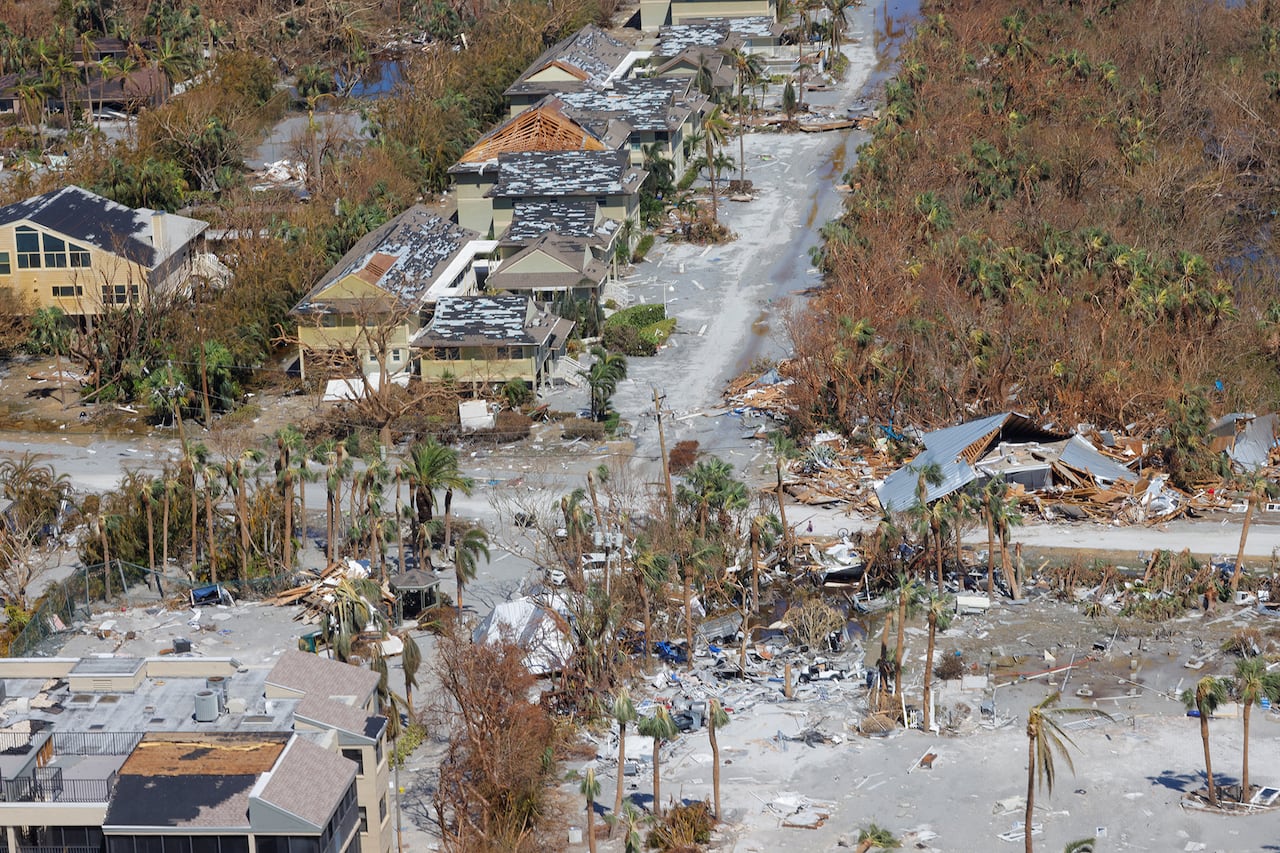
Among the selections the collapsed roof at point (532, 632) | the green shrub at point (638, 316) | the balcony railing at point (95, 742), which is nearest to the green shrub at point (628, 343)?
the green shrub at point (638, 316)

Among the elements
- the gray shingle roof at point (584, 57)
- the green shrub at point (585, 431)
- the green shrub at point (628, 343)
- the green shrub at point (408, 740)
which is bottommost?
the green shrub at point (408, 740)

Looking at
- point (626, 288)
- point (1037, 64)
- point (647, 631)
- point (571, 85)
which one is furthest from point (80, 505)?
point (1037, 64)

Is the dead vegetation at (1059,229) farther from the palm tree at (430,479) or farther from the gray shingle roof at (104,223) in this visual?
the gray shingle roof at (104,223)

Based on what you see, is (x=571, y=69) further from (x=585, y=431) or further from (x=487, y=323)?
(x=585, y=431)

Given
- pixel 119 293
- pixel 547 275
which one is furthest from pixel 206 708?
pixel 547 275

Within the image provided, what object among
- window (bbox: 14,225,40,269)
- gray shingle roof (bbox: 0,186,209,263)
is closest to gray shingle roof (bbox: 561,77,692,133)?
gray shingle roof (bbox: 0,186,209,263)

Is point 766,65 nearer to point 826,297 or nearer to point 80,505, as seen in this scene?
point 826,297
